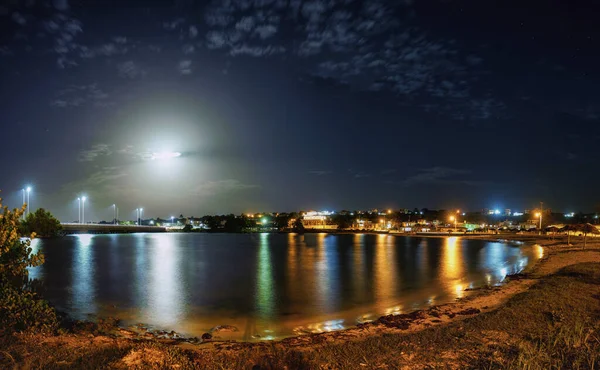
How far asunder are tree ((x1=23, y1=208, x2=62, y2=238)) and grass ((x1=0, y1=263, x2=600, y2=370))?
436 feet

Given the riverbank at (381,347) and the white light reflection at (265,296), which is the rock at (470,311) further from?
the white light reflection at (265,296)

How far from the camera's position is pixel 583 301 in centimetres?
1667

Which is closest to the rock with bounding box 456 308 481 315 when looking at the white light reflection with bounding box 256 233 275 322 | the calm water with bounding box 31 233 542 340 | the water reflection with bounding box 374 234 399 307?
the calm water with bounding box 31 233 542 340

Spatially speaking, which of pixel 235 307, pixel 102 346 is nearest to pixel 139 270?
pixel 235 307

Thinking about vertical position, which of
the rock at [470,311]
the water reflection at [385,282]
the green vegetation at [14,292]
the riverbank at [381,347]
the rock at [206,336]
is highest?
the green vegetation at [14,292]

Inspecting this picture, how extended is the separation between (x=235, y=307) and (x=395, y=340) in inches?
534

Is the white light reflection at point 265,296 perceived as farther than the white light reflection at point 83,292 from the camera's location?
No

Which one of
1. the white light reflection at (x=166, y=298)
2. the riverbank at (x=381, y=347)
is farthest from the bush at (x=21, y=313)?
the white light reflection at (x=166, y=298)

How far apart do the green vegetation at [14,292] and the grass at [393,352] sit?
1558mm

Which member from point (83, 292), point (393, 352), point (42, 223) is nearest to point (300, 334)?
point (393, 352)

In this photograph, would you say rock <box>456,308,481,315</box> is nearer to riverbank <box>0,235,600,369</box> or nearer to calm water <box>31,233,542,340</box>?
riverbank <box>0,235,600,369</box>

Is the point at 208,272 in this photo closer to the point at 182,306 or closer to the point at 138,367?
the point at 182,306

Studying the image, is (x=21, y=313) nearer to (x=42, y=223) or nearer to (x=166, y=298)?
→ (x=166, y=298)

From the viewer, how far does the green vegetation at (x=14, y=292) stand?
12703 millimetres
